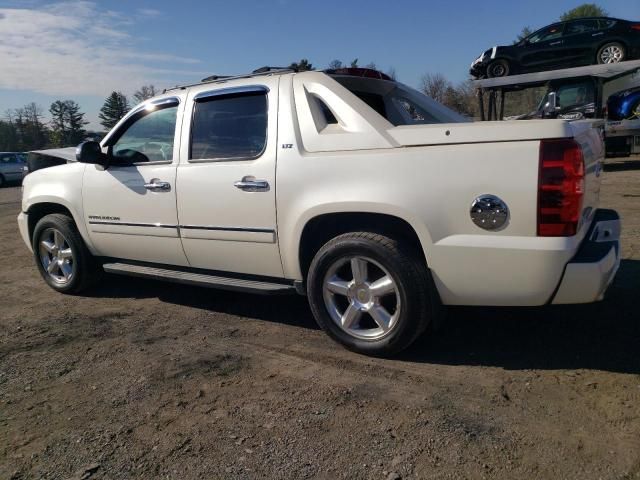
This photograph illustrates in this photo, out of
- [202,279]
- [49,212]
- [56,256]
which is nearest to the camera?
[202,279]

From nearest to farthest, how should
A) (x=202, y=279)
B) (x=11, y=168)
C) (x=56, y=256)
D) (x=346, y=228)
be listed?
(x=346, y=228)
(x=202, y=279)
(x=56, y=256)
(x=11, y=168)

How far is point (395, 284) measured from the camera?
3.26 metres

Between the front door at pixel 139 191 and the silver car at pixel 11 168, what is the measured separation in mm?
23008

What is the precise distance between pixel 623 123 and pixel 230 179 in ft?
43.2

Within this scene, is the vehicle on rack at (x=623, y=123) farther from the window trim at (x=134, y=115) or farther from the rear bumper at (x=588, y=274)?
the window trim at (x=134, y=115)

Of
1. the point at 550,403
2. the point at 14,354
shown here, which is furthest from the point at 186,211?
the point at 550,403

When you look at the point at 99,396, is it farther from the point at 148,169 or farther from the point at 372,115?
the point at 372,115

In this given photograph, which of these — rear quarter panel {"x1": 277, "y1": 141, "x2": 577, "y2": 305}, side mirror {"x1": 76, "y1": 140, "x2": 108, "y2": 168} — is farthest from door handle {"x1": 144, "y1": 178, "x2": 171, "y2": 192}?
rear quarter panel {"x1": 277, "y1": 141, "x2": 577, "y2": 305}

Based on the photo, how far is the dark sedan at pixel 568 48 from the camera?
45.8ft

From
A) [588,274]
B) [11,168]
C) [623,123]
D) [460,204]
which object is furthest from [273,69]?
[11,168]

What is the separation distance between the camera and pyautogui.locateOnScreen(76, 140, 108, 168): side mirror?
4.48m

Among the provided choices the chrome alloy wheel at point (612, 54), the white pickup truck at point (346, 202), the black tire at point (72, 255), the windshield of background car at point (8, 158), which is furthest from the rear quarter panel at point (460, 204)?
the windshield of background car at point (8, 158)

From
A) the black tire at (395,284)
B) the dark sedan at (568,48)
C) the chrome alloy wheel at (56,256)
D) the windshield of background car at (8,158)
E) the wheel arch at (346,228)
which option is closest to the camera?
the black tire at (395,284)

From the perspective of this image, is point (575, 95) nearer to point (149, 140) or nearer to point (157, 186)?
point (149, 140)
